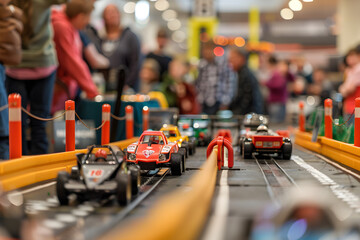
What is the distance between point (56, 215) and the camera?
596 centimetres

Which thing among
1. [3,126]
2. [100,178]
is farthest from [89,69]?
[100,178]

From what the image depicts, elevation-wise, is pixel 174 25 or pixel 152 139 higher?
pixel 174 25

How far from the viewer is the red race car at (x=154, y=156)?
8664 mm

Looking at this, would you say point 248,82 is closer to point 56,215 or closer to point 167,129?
point 167,129

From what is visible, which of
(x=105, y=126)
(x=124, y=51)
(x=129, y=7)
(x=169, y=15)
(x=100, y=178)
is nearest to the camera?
(x=100, y=178)

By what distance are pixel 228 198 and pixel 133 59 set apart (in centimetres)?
850

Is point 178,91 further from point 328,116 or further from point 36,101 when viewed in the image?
point 36,101

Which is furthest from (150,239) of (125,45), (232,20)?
(232,20)

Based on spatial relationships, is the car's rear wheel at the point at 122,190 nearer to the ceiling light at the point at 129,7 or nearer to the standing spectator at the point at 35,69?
the standing spectator at the point at 35,69

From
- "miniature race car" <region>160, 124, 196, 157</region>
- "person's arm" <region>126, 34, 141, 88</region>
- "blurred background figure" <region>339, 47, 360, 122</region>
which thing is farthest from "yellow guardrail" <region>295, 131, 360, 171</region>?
"person's arm" <region>126, 34, 141, 88</region>

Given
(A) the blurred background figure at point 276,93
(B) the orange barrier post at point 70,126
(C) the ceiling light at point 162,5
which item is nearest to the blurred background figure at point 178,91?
(A) the blurred background figure at point 276,93

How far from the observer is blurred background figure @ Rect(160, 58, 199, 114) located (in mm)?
17188

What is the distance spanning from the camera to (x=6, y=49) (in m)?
8.67

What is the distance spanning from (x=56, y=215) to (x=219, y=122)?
1025 cm
